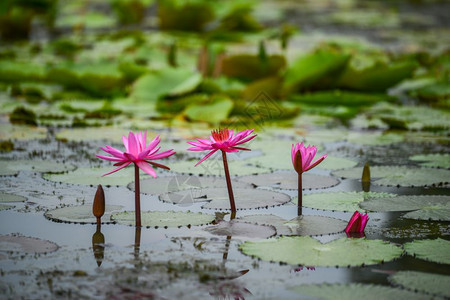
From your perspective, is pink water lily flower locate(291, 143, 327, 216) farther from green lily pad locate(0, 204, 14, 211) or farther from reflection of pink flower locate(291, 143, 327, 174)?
green lily pad locate(0, 204, 14, 211)

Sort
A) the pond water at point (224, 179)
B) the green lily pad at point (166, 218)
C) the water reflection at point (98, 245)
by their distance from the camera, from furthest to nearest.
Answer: the green lily pad at point (166, 218), the water reflection at point (98, 245), the pond water at point (224, 179)

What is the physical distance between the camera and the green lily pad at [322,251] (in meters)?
1.53

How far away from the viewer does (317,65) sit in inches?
163

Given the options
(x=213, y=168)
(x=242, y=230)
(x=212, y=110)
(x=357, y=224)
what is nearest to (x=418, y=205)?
(x=357, y=224)

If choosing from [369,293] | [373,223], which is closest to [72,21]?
[373,223]

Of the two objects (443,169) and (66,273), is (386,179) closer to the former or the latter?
(443,169)

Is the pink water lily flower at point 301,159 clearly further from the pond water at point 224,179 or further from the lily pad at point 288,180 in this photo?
the lily pad at point 288,180

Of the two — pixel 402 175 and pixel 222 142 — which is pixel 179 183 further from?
pixel 402 175

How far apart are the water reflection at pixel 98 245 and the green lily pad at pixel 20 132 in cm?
142

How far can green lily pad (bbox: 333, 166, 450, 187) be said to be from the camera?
2354 millimetres

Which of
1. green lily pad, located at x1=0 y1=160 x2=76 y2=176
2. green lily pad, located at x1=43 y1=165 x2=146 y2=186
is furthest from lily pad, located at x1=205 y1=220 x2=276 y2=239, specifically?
green lily pad, located at x1=0 y1=160 x2=76 y2=176

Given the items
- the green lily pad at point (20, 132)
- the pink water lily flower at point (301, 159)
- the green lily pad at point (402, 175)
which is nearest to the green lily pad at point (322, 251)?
the pink water lily flower at point (301, 159)

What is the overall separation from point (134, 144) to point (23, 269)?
0.43 m

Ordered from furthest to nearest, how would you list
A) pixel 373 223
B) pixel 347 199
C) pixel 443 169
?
pixel 443 169 → pixel 347 199 → pixel 373 223
